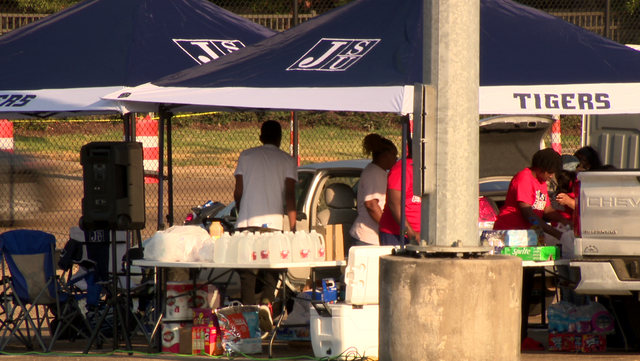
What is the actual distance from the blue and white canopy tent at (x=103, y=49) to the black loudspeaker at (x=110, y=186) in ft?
1.29

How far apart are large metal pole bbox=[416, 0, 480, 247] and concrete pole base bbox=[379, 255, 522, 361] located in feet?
0.82

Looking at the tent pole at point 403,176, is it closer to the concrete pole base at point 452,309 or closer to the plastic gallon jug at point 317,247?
the plastic gallon jug at point 317,247

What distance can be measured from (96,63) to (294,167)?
91.0 inches

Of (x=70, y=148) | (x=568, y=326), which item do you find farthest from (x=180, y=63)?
(x=70, y=148)

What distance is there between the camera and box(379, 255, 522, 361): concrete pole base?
4.97 metres

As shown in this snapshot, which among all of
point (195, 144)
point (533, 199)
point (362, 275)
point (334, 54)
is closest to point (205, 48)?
point (334, 54)

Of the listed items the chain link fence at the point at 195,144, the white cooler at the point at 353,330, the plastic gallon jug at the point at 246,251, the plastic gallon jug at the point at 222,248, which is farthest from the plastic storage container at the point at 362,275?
the chain link fence at the point at 195,144

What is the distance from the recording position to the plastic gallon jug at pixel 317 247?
7.34 m

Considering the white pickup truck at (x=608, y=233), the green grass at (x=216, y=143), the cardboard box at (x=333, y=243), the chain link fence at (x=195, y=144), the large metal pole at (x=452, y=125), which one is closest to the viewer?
the large metal pole at (x=452, y=125)

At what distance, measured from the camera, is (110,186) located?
741cm

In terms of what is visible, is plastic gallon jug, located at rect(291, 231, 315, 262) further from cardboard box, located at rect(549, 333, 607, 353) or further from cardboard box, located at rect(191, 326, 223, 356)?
cardboard box, located at rect(549, 333, 607, 353)

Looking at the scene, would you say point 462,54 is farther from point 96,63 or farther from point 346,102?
point 96,63

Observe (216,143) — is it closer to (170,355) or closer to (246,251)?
(170,355)

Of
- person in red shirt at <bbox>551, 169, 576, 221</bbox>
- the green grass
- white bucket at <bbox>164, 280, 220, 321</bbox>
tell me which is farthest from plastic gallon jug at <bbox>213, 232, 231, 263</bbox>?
the green grass
